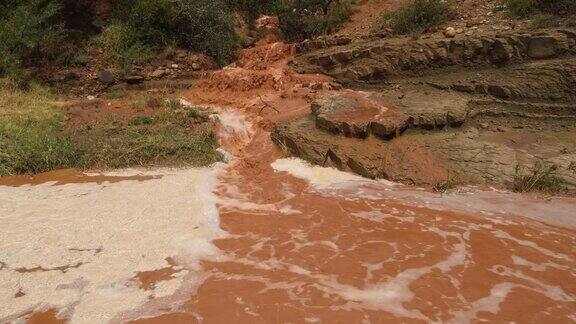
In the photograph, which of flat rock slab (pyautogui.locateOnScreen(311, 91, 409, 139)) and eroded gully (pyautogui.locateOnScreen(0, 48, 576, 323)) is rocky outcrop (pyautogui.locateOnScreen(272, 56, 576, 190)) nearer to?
flat rock slab (pyautogui.locateOnScreen(311, 91, 409, 139))

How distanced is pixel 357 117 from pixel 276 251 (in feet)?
10.9

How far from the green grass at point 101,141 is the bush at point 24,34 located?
4.60 feet

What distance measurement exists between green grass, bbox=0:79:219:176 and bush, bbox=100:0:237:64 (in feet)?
9.95

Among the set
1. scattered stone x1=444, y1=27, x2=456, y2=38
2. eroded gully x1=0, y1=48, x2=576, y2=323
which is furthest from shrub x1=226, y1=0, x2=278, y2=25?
eroded gully x1=0, y1=48, x2=576, y2=323

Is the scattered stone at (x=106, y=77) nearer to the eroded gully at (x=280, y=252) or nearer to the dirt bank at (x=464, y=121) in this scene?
the eroded gully at (x=280, y=252)

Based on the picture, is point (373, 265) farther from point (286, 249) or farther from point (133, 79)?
point (133, 79)

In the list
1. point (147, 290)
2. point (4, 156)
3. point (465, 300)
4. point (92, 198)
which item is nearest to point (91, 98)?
point (4, 156)

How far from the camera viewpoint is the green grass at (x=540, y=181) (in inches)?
211

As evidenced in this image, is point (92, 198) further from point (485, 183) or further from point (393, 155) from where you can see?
point (485, 183)

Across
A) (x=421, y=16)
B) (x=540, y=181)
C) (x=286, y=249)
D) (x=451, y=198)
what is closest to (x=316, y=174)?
(x=451, y=198)

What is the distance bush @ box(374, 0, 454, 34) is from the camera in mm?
8992

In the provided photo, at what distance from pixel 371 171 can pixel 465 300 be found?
9.20 ft

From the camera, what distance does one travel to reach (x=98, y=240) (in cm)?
423

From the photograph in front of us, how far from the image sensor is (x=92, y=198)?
5.23 m
